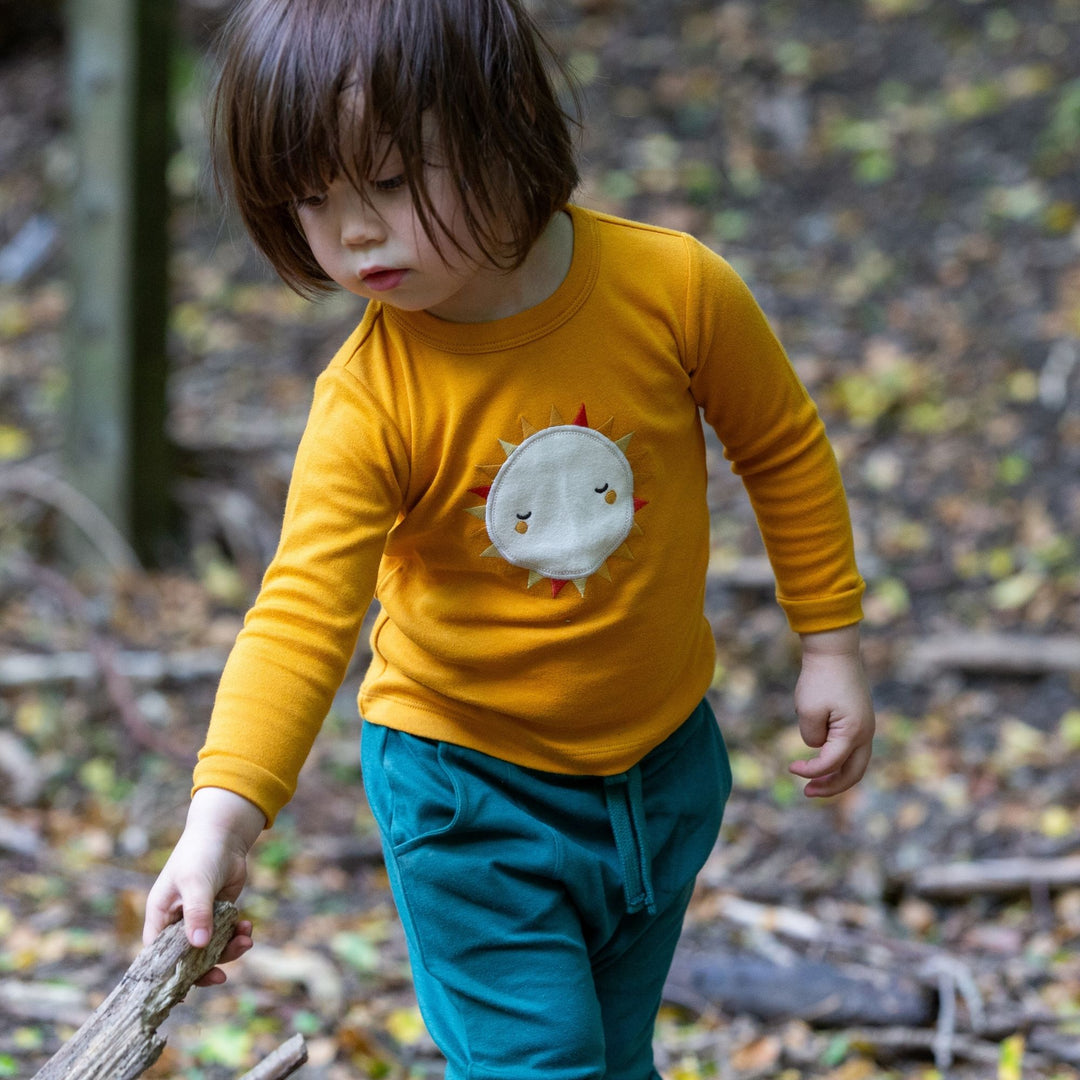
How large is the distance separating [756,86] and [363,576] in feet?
22.2

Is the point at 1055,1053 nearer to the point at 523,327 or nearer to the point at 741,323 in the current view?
the point at 741,323

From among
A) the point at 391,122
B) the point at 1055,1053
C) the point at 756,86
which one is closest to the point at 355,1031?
the point at 1055,1053

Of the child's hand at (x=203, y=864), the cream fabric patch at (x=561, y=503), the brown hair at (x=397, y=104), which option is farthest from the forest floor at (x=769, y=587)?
the child's hand at (x=203, y=864)

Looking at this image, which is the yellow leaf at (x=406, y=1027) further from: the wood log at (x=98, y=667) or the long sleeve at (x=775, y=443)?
the wood log at (x=98, y=667)

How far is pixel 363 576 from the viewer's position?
1.63 meters

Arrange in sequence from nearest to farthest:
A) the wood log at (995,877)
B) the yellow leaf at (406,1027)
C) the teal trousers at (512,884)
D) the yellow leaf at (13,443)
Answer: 1. the teal trousers at (512,884)
2. the yellow leaf at (406,1027)
3. the wood log at (995,877)
4. the yellow leaf at (13,443)

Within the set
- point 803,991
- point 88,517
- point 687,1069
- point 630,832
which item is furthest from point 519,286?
point 88,517

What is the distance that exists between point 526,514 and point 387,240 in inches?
15.2

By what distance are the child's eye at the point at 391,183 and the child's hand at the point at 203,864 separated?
70 cm

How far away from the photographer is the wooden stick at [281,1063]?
1631mm

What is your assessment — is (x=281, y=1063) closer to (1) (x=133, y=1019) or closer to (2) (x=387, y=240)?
(1) (x=133, y=1019)

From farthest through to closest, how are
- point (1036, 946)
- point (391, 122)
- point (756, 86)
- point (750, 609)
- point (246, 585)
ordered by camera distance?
1. point (756, 86)
2. point (246, 585)
3. point (750, 609)
4. point (1036, 946)
5. point (391, 122)

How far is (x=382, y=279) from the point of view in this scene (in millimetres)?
1559

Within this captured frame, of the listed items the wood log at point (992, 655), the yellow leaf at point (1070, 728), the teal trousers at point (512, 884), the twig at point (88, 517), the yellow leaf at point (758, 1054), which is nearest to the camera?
the teal trousers at point (512, 884)
